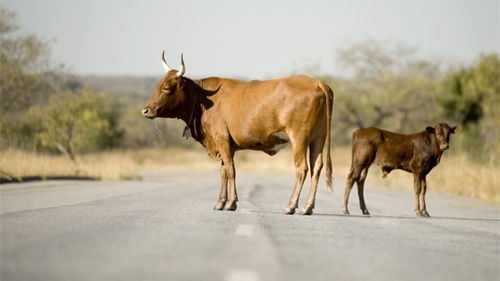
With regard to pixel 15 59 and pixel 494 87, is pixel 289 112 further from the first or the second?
pixel 494 87

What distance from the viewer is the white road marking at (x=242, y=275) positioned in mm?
5700

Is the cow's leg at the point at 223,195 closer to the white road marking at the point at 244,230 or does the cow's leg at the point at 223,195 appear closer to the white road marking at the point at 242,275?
the white road marking at the point at 244,230

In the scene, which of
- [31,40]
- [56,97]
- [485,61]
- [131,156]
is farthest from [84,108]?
[485,61]

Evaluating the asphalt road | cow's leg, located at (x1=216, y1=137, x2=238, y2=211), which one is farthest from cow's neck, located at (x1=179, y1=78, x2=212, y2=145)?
the asphalt road

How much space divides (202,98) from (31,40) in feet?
82.3

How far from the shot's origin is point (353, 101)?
5688 cm

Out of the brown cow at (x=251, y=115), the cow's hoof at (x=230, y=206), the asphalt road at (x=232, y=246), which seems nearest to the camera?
the asphalt road at (x=232, y=246)

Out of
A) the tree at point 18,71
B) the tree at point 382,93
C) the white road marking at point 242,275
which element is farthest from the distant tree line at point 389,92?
the white road marking at point 242,275

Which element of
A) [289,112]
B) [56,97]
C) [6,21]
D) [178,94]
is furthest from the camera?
[56,97]

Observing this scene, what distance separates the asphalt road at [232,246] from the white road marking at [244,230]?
12 mm

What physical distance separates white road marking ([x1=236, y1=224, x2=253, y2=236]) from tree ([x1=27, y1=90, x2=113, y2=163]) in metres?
32.5

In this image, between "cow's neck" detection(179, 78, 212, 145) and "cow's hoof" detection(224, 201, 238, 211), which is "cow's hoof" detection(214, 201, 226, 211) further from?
"cow's neck" detection(179, 78, 212, 145)

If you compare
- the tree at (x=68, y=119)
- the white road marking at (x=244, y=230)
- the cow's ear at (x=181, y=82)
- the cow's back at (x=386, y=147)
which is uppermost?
the cow's ear at (x=181, y=82)

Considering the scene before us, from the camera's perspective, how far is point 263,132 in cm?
1230
